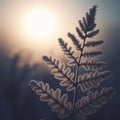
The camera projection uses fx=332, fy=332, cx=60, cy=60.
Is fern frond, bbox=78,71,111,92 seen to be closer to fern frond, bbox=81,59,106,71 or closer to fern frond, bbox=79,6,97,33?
fern frond, bbox=81,59,106,71

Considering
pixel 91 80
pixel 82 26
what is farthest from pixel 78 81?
pixel 82 26

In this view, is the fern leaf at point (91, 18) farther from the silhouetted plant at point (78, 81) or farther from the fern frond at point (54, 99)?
the fern frond at point (54, 99)

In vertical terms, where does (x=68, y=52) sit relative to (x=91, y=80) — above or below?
above

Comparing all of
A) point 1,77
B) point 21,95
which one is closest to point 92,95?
point 21,95

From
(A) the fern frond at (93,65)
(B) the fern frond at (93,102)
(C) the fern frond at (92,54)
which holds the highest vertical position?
(C) the fern frond at (92,54)

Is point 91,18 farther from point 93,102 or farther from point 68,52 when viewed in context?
point 93,102

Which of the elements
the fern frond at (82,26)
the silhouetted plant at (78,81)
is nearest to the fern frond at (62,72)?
the silhouetted plant at (78,81)
